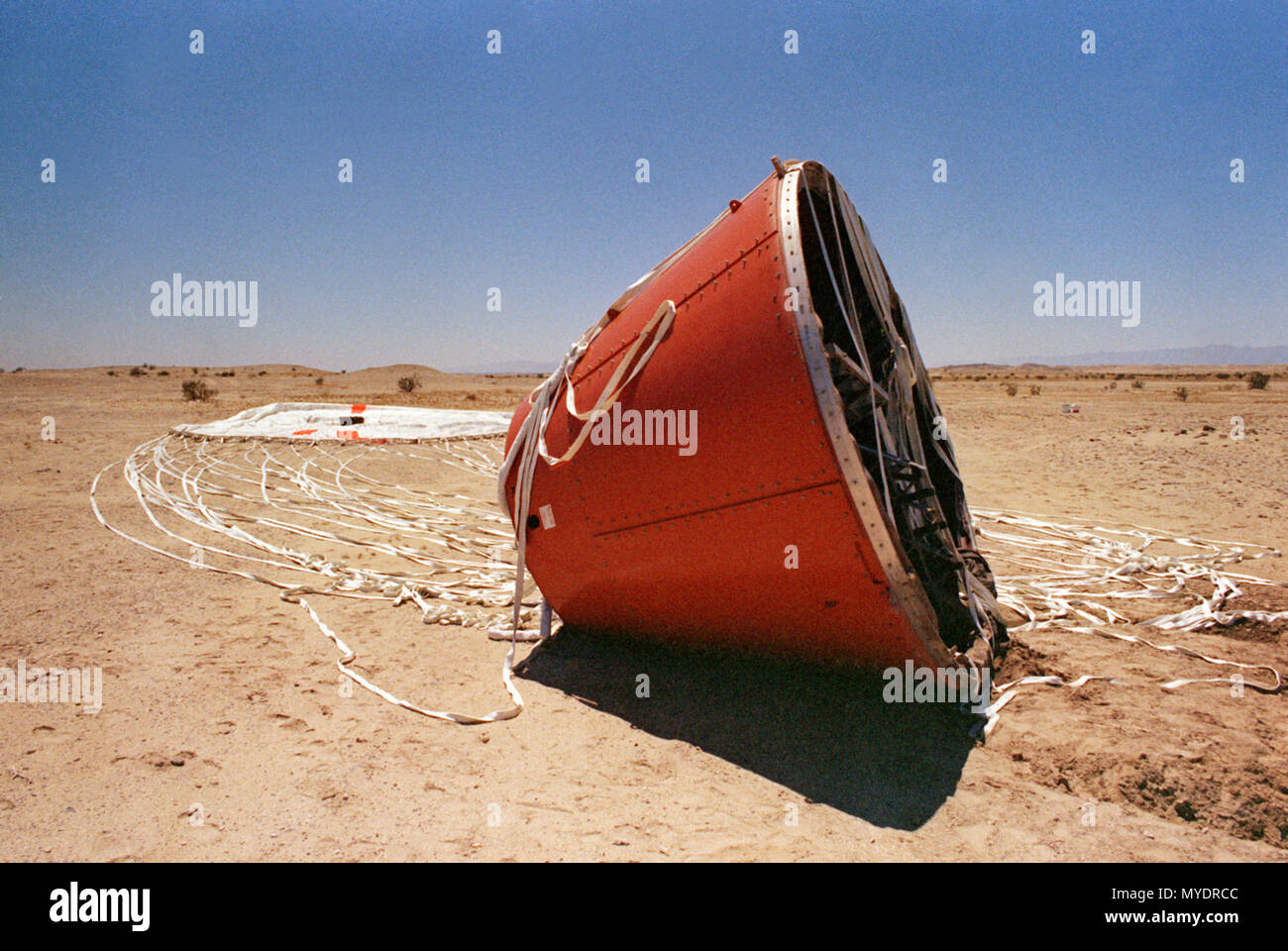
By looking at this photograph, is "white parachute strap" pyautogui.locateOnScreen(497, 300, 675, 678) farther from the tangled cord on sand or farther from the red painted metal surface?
the tangled cord on sand

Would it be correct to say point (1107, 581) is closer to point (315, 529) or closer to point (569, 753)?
point (569, 753)

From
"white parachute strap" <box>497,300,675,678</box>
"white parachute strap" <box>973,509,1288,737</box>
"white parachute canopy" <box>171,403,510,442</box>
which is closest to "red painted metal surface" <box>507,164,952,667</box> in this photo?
"white parachute strap" <box>497,300,675,678</box>

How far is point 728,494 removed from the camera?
120 inches

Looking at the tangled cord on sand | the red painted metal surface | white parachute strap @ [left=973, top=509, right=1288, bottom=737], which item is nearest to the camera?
the red painted metal surface

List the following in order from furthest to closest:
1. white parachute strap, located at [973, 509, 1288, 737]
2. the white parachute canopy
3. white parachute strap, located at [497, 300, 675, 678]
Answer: the white parachute canopy
white parachute strap, located at [973, 509, 1288, 737]
white parachute strap, located at [497, 300, 675, 678]

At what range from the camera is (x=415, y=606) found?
185 inches

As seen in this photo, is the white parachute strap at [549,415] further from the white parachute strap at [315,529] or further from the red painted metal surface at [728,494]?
the white parachute strap at [315,529]

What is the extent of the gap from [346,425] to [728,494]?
9.32m

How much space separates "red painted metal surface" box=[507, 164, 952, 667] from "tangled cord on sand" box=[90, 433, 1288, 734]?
0.82 meters

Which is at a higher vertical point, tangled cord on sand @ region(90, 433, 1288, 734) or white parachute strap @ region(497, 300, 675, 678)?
white parachute strap @ region(497, 300, 675, 678)

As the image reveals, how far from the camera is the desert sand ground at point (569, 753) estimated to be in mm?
2441

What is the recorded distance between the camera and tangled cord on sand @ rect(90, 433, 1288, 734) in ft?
14.7

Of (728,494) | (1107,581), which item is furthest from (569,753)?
(1107,581)
